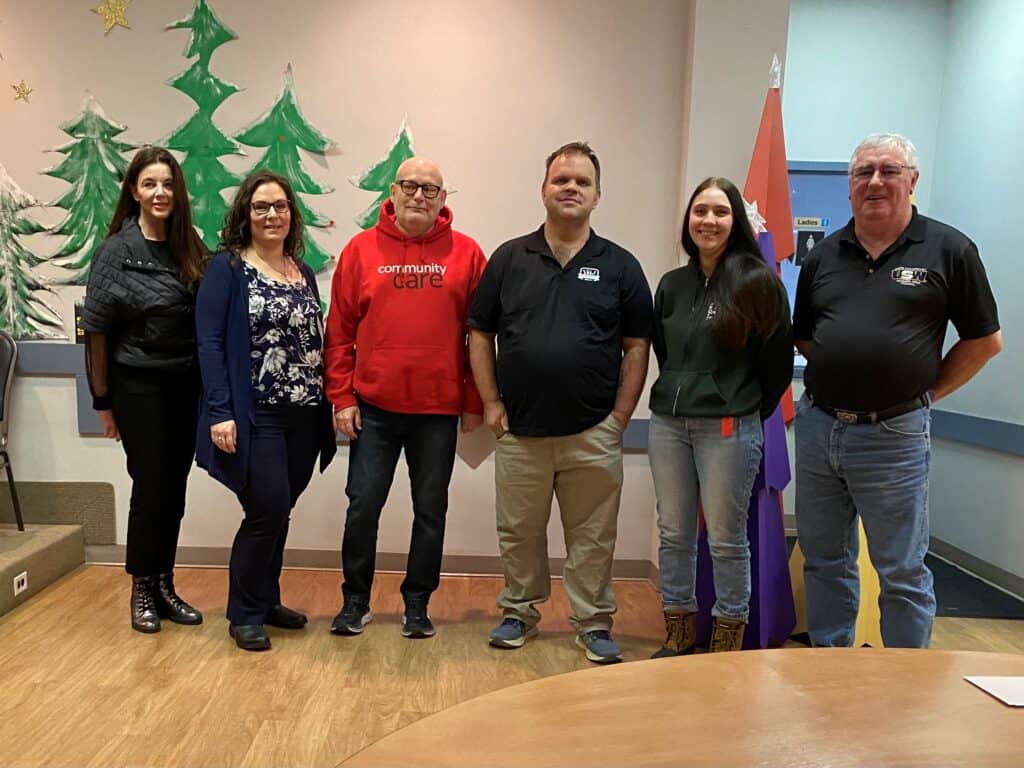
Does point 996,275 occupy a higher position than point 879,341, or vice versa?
point 996,275

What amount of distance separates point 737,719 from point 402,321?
1.93 meters

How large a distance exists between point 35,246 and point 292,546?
172 centimetres

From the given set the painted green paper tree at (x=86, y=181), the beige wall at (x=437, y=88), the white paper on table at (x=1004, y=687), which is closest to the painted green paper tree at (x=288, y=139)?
the beige wall at (x=437, y=88)

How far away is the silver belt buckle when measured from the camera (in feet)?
6.77

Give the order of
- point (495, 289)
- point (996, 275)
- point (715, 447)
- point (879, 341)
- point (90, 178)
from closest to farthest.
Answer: point (879, 341) < point (715, 447) < point (495, 289) < point (90, 178) < point (996, 275)

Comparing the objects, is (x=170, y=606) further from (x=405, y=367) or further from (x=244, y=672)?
(x=405, y=367)

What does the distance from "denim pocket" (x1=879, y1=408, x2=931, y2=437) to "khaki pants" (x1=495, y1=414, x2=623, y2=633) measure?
0.83 meters

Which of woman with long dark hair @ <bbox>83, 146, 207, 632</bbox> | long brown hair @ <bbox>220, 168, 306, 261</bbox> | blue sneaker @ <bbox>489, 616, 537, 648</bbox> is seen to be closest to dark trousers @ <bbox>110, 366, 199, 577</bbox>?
woman with long dark hair @ <bbox>83, 146, 207, 632</bbox>

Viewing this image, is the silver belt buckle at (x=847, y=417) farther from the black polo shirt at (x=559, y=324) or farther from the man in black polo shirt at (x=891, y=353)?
the black polo shirt at (x=559, y=324)

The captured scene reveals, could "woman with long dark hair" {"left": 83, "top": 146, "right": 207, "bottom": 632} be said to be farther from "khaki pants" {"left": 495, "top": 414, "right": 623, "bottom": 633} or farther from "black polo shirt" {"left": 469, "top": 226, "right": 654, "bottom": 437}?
"khaki pants" {"left": 495, "top": 414, "right": 623, "bottom": 633}

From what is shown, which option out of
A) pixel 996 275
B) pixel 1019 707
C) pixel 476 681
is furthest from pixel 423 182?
pixel 996 275

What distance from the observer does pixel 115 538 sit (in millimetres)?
3332

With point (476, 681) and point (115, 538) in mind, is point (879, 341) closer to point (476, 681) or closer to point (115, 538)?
point (476, 681)

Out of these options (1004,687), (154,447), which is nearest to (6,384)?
(154,447)
